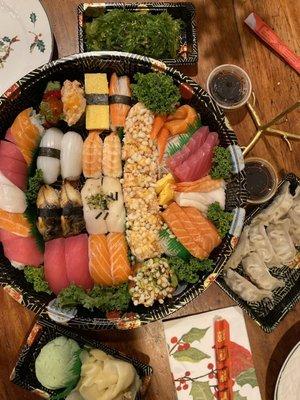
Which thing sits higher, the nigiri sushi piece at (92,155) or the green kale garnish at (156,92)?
the green kale garnish at (156,92)

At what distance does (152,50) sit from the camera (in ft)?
8.78

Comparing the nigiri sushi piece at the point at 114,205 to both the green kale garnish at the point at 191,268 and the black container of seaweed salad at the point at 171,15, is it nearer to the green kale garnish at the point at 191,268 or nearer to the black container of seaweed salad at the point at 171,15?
the green kale garnish at the point at 191,268

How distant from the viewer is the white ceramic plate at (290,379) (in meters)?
2.63

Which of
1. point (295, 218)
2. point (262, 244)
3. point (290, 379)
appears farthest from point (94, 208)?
point (290, 379)

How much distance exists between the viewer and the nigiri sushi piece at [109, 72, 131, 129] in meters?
2.56

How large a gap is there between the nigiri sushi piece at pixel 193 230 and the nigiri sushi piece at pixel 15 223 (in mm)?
632

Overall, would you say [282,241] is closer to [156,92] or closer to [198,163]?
[198,163]

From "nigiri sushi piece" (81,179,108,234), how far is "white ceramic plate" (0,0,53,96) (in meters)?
0.69

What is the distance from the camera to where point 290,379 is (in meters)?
2.67

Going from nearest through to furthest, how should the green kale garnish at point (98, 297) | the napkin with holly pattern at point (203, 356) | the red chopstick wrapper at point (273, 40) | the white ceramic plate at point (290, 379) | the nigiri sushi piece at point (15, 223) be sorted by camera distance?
1. the green kale garnish at point (98, 297)
2. the nigiri sushi piece at point (15, 223)
3. the white ceramic plate at point (290, 379)
4. the napkin with holly pattern at point (203, 356)
5. the red chopstick wrapper at point (273, 40)

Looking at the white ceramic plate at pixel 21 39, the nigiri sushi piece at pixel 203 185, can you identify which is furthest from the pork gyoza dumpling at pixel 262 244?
the white ceramic plate at pixel 21 39

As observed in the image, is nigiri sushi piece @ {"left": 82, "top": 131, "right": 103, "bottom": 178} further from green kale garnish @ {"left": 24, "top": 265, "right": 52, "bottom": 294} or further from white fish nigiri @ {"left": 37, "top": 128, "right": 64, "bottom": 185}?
green kale garnish @ {"left": 24, "top": 265, "right": 52, "bottom": 294}

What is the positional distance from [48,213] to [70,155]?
0.93 feet

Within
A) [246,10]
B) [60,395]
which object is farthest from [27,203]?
[246,10]
